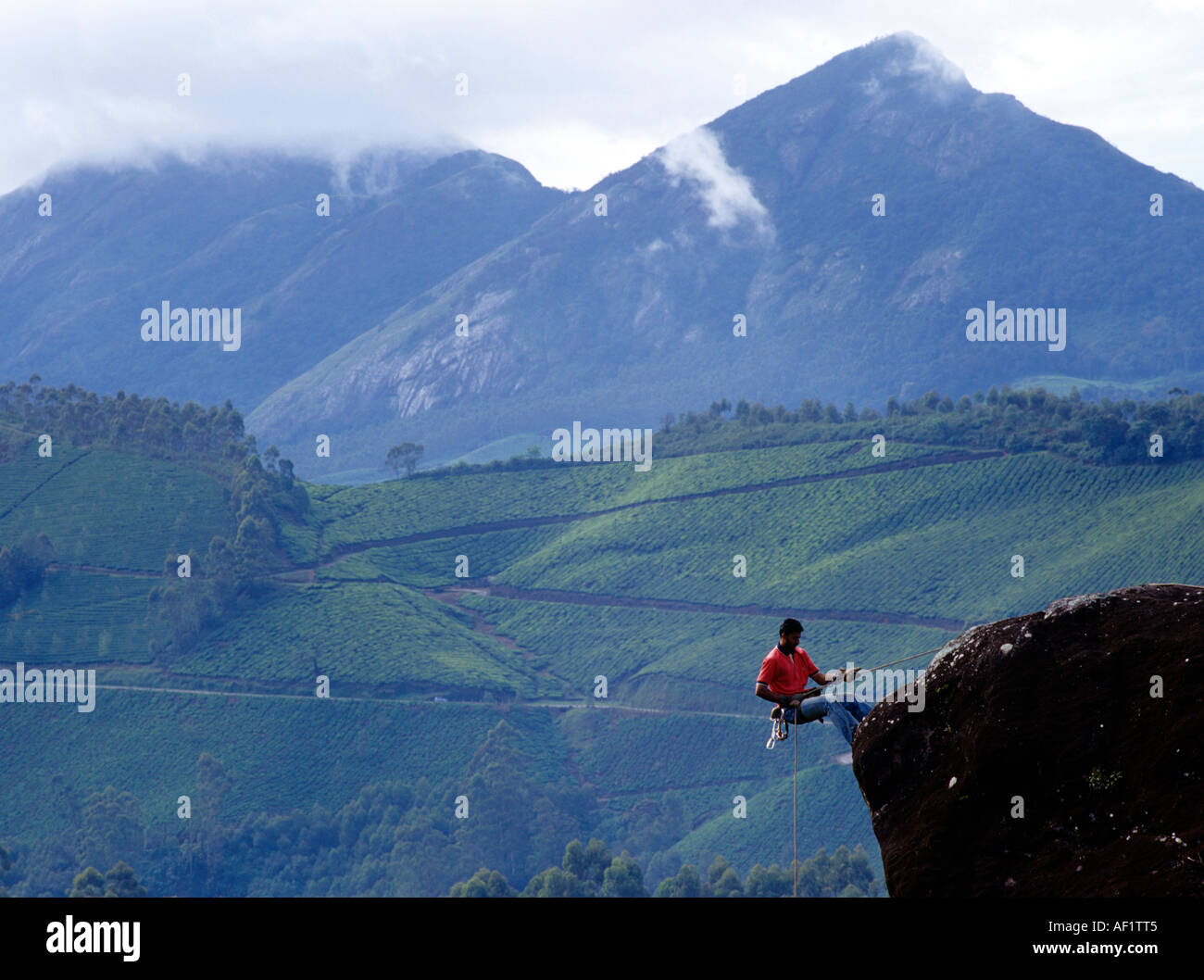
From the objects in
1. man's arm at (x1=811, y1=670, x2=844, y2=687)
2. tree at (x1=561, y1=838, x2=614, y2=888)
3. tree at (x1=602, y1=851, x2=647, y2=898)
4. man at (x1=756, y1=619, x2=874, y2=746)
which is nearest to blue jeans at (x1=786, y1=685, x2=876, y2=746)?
man at (x1=756, y1=619, x2=874, y2=746)

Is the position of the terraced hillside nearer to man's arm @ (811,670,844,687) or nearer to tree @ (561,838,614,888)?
tree @ (561,838,614,888)

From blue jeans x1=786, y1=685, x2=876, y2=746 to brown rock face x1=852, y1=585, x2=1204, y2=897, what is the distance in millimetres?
1240

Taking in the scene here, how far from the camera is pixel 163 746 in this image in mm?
97312

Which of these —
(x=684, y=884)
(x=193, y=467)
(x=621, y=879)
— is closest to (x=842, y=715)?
(x=684, y=884)

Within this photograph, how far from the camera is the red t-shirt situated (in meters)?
11.0

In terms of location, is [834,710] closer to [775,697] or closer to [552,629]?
[775,697]

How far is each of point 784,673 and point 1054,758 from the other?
2.87 m

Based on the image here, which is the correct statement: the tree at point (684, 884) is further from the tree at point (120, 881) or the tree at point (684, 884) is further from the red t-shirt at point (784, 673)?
the red t-shirt at point (784, 673)

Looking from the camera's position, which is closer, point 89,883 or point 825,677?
point 825,677

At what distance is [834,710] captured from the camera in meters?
10.9
